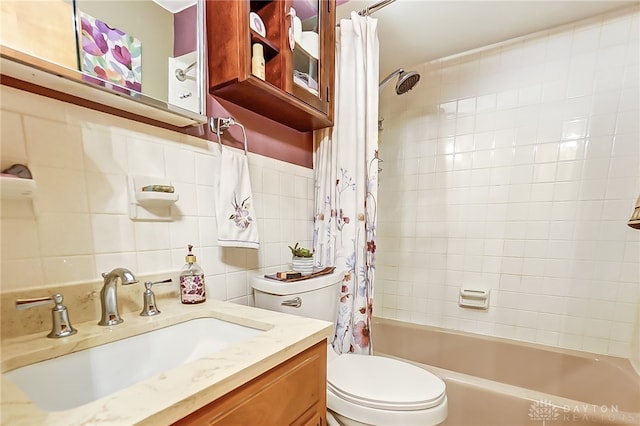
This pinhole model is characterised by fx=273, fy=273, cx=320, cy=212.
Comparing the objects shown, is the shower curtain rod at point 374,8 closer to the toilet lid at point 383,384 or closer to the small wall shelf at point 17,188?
the small wall shelf at point 17,188

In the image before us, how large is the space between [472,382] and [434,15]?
1.66 metres

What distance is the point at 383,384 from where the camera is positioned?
0.93 m

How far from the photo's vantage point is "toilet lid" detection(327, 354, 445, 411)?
839mm

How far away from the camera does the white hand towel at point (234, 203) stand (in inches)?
37.7

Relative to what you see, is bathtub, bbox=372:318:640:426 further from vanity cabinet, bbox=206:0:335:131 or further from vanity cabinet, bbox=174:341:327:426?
vanity cabinet, bbox=206:0:335:131

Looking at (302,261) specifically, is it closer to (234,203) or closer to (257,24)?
(234,203)

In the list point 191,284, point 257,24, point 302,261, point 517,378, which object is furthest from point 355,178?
point 517,378

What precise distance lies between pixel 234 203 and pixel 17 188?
530mm

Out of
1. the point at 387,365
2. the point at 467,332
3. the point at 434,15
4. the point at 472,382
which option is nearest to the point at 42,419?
the point at 387,365

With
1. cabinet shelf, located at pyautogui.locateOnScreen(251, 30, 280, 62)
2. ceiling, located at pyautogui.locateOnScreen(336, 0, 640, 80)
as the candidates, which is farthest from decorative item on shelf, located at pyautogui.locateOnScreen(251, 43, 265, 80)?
ceiling, located at pyautogui.locateOnScreen(336, 0, 640, 80)

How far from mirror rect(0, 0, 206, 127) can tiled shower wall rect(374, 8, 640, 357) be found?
51.5 inches

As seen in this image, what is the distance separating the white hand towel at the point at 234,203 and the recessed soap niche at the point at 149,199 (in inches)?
6.6

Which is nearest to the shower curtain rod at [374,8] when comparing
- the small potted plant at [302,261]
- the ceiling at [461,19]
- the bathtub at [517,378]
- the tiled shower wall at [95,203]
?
the ceiling at [461,19]

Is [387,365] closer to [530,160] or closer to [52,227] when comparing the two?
[52,227]
